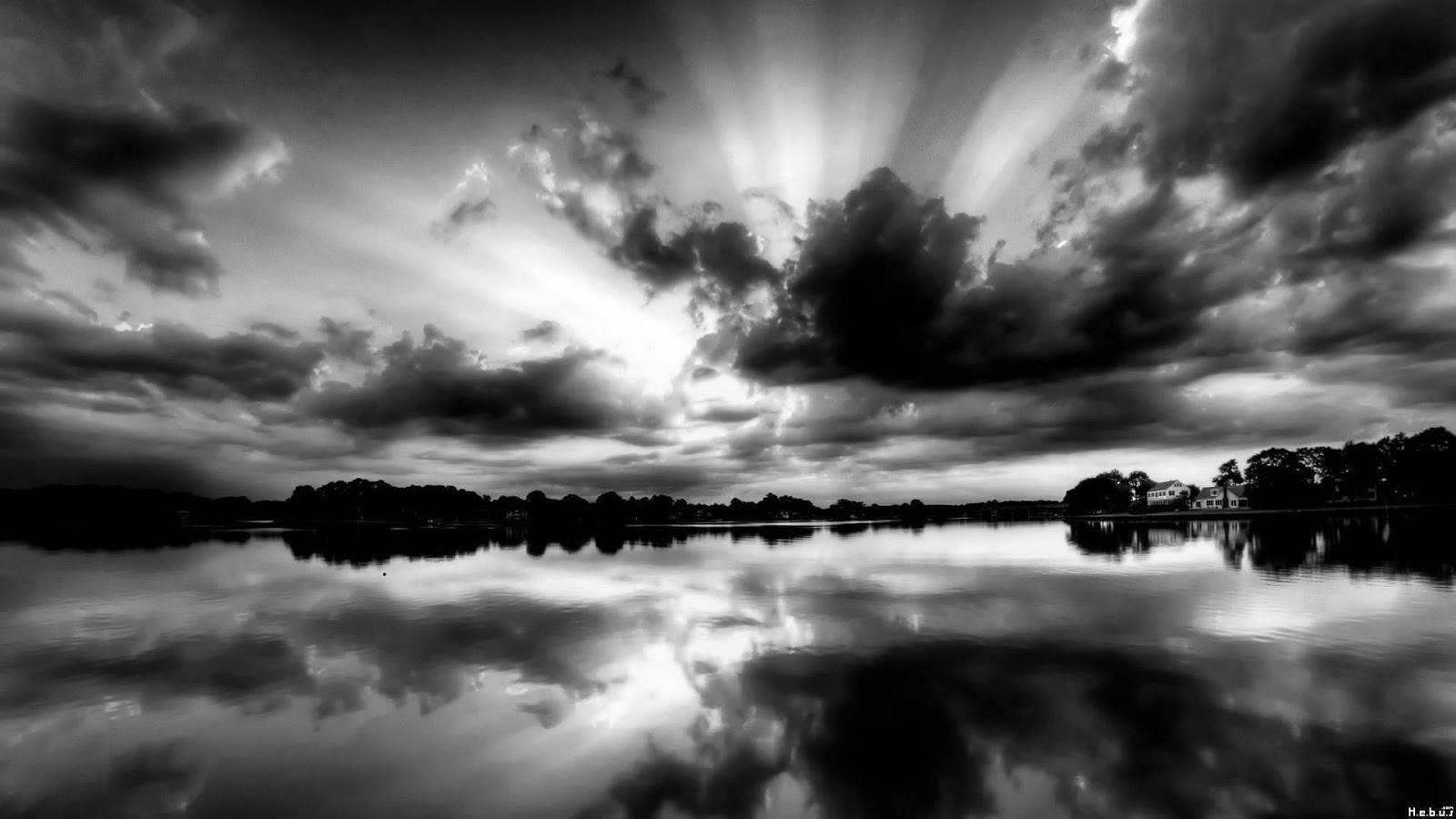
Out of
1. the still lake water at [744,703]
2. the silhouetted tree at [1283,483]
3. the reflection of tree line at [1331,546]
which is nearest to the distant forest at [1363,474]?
the silhouetted tree at [1283,483]

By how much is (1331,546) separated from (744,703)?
3237 inches

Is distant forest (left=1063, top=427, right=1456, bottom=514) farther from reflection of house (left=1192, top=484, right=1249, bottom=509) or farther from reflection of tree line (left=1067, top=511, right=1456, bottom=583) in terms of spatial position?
reflection of tree line (left=1067, top=511, right=1456, bottom=583)

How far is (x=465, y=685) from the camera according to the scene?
69.7ft

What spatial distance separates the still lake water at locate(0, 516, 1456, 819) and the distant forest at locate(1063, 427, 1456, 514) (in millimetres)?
152234

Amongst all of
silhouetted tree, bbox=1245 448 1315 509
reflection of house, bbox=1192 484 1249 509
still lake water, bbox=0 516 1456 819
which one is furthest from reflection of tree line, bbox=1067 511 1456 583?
reflection of house, bbox=1192 484 1249 509

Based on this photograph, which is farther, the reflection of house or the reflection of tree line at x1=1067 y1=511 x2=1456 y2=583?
the reflection of house

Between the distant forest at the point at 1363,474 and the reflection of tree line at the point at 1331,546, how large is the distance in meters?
57.4

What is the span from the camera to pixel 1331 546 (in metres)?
64.2

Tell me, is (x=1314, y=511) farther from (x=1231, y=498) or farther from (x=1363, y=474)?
(x=1231, y=498)

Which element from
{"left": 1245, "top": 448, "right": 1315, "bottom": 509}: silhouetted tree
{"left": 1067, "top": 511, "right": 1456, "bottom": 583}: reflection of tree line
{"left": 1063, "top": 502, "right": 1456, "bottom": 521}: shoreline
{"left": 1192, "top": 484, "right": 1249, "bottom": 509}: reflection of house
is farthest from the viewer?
{"left": 1192, "top": 484, "right": 1249, "bottom": 509}: reflection of house

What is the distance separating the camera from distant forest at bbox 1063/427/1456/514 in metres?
138

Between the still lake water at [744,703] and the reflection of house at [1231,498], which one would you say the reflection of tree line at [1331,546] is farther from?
the reflection of house at [1231,498]

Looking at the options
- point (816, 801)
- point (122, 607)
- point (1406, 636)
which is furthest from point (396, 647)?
point (1406, 636)

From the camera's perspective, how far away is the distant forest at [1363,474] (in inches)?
5448
